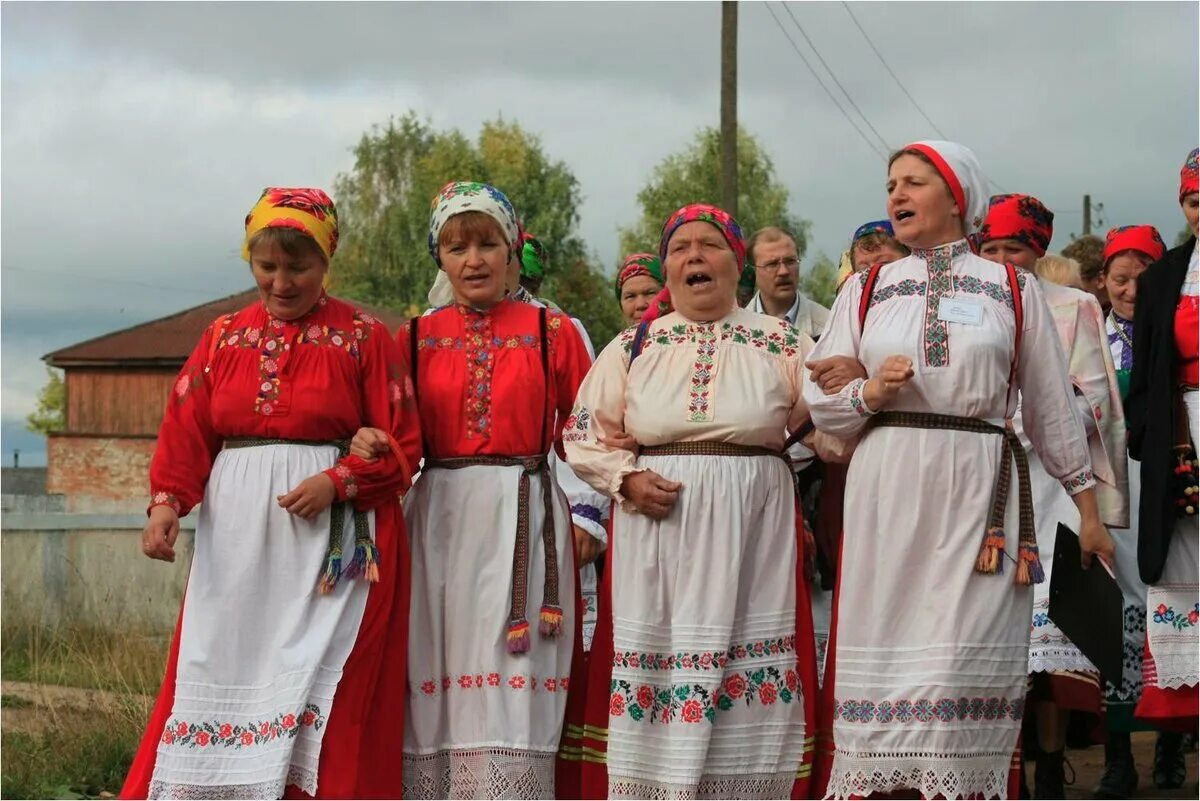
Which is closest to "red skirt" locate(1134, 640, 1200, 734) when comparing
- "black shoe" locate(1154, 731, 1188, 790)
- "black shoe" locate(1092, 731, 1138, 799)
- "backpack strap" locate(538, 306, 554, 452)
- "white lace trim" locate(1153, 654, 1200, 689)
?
"white lace trim" locate(1153, 654, 1200, 689)

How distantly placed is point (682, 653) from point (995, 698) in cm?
100

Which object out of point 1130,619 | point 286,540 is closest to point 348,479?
point 286,540

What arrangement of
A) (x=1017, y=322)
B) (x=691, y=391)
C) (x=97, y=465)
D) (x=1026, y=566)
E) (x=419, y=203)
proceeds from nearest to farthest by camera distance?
1. (x=1026, y=566)
2. (x=1017, y=322)
3. (x=691, y=391)
4. (x=97, y=465)
5. (x=419, y=203)

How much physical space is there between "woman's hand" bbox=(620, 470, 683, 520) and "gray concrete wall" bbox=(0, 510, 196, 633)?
6.17m

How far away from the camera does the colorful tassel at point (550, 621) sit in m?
5.62

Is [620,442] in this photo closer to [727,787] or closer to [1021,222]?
[727,787]

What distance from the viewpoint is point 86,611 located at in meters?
11.5

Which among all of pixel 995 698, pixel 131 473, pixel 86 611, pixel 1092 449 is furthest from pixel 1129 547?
pixel 131 473

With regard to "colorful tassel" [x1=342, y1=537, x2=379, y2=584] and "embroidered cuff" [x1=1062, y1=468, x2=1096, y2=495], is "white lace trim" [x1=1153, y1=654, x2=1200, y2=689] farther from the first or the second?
"colorful tassel" [x1=342, y1=537, x2=379, y2=584]

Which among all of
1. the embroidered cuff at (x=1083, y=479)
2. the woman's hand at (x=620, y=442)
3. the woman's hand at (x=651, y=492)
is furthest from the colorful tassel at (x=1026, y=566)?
the woman's hand at (x=620, y=442)

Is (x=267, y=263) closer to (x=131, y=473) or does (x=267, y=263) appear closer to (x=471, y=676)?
(x=471, y=676)

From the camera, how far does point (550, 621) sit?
18.4 ft

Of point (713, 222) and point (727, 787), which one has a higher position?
point (713, 222)

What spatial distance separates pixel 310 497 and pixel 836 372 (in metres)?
1.75
